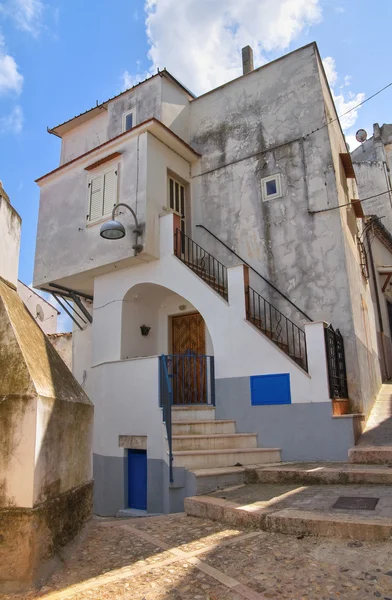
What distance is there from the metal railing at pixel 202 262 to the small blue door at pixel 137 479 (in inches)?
170

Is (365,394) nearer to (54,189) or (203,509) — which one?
(203,509)

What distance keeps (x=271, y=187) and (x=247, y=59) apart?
5.22 m

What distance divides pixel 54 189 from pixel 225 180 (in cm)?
513

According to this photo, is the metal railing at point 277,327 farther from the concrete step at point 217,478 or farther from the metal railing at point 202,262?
the concrete step at point 217,478

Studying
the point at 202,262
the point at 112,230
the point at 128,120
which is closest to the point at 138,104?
the point at 128,120

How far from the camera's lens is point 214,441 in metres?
7.45

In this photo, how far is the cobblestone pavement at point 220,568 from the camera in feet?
9.81

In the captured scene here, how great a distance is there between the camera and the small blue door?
804cm

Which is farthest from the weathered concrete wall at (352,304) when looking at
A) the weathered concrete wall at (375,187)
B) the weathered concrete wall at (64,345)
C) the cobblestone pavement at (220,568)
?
the weathered concrete wall at (64,345)

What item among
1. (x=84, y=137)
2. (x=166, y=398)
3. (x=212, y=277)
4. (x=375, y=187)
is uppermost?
(x=375, y=187)

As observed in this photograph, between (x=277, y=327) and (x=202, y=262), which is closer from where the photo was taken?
(x=277, y=327)

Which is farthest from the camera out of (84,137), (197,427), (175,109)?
(84,137)

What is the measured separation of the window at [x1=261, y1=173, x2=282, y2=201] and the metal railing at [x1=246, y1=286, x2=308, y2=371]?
2446mm

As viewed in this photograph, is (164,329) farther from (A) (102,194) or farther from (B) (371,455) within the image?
(B) (371,455)
